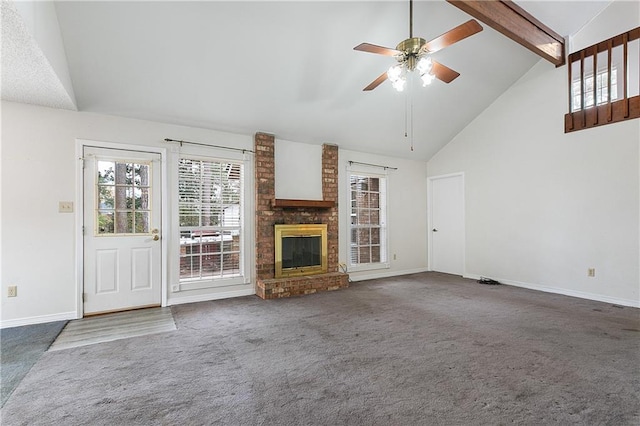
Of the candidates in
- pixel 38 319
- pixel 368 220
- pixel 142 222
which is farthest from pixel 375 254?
pixel 38 319

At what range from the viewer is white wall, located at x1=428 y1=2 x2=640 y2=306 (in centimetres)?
401

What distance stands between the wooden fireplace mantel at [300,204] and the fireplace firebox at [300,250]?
1.05 ft

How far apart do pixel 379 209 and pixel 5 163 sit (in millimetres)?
5574

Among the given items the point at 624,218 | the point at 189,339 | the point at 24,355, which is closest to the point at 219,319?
the point at 189,339

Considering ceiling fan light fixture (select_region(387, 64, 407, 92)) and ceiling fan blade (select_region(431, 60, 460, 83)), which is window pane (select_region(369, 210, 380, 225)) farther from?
ceiling fan light fixture (select_region(387, 64, 407, 92))

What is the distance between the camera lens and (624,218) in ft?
13.1

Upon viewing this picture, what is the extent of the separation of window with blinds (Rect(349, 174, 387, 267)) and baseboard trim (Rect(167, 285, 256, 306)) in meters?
2.07

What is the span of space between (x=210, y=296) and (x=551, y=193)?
556 centimetres

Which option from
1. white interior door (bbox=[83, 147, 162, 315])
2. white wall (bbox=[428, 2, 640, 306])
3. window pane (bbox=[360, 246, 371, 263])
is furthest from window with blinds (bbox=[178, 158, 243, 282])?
white wall (bbox=[428, 2, 640, 306])

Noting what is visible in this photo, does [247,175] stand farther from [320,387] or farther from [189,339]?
[320,387]

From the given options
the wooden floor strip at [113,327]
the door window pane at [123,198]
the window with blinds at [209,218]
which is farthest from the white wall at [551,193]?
the door window pane at [123,198]

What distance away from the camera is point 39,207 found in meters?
3.40

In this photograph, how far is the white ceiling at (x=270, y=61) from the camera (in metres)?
2.95

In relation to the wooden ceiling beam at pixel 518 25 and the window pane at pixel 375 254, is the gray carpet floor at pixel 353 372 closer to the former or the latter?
the window pane at pixel 375 254
